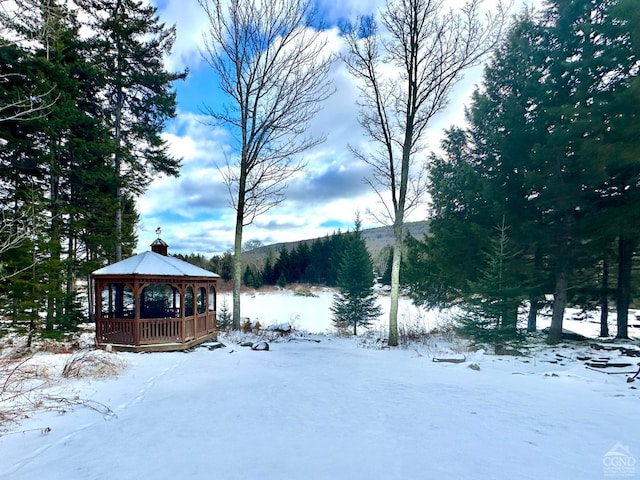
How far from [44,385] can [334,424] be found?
4.98 meters

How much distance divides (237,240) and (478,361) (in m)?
9.14

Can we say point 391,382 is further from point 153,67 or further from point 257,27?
point 153,67

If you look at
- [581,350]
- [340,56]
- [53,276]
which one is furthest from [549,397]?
[53,276]

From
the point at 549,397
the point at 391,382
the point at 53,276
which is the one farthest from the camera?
the point at 53,276

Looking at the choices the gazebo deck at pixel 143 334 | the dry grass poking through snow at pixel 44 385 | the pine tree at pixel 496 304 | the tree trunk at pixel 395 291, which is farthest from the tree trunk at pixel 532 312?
the dry grass poking through snow at pixel 44 385

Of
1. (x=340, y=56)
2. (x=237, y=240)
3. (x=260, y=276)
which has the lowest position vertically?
(x=260, y=276)

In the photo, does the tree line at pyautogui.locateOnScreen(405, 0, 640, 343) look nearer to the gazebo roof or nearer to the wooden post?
the gazebo roof

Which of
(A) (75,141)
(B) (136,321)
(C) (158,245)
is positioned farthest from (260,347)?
(A) (75,141)

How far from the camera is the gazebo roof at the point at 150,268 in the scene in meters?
8.99

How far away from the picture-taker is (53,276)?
9.12 meters

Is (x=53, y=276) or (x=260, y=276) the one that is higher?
(x=53, y=276)

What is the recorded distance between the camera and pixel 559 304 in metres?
9.39

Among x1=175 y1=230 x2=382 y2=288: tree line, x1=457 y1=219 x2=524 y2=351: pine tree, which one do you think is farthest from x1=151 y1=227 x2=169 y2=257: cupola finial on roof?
x1=175 y1=230 x2=382 y2=288: tree line

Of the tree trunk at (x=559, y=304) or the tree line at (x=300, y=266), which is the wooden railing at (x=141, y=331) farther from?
the tree line at (x=300, y=266)
